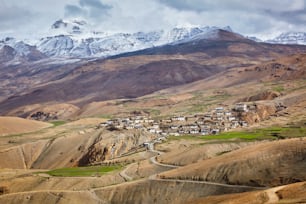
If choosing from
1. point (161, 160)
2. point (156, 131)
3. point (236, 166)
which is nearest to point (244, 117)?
point (156, 131)

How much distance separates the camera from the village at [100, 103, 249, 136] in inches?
6599

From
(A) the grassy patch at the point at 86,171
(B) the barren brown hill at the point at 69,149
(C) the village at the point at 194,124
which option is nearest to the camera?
(A) the grassy patch at the point at 86,171

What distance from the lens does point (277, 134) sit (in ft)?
418

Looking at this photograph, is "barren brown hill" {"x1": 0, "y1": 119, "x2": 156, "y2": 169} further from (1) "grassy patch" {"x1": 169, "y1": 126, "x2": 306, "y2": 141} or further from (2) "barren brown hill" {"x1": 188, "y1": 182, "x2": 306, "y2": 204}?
(2) "barren brown hill" {"x1": 188, "y1": 182, "x2": 306, "y2": 204}

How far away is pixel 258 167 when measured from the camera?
84625 mm

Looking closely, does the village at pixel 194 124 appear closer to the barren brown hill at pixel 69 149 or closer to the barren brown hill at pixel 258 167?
the barren brown hill at pixel 69 149

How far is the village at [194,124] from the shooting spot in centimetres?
16762

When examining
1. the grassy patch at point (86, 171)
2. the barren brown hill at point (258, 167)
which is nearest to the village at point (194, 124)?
the grassy patch at point (86, 171)

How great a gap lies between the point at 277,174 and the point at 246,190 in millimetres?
5595

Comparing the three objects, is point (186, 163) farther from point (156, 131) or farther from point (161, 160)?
point (156, 131)

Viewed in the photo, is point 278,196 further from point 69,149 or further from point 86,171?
point 69,149

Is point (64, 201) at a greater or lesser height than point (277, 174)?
lesser

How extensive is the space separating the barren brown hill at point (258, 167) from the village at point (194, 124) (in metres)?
65.4

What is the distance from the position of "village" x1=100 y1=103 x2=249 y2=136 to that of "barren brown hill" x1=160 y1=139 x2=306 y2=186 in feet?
215
